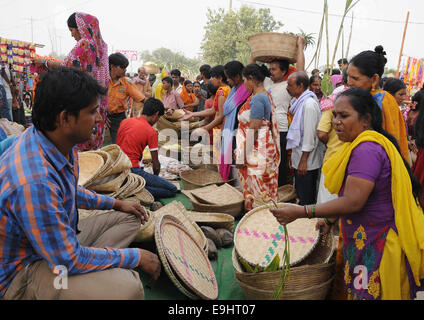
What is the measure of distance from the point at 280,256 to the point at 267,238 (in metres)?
0.20

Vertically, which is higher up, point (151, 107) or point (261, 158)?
point (151, 107)

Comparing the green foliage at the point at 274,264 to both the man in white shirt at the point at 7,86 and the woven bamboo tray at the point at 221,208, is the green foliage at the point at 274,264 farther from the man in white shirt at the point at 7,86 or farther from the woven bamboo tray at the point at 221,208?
the man in white shirt at the point at 7,86

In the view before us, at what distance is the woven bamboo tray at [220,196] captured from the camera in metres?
3.54

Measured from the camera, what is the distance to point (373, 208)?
1648mm

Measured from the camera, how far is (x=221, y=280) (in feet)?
7.98

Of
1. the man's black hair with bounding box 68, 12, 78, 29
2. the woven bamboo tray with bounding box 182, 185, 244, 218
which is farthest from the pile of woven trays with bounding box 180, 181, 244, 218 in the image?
the man's black hair with bounding box 68, 12, 78, 29

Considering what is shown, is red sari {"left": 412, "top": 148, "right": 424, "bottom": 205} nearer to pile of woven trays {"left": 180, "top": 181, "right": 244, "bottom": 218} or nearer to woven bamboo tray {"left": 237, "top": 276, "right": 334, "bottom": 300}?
woven bamboo tray {"left": 237, "top": 276, "right": 334, "bottom": 300}

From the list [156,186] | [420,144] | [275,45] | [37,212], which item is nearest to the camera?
[37,212]

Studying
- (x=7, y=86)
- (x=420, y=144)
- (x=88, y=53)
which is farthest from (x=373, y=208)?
(x=7, y=86)

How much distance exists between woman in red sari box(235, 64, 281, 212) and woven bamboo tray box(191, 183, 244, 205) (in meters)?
0.13

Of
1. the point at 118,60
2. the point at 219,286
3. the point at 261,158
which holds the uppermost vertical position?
the point at 118,60

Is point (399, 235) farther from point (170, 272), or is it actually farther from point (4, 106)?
point (4, 106)

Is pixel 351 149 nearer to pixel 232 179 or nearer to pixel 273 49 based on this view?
pixel 273 49
